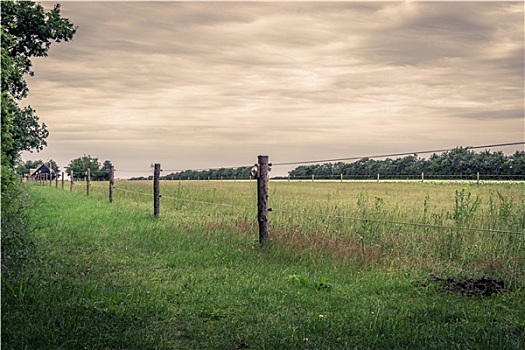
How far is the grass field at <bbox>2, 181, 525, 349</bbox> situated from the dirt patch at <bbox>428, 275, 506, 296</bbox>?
0.10 meters

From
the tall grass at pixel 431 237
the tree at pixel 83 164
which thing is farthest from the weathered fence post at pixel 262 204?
the tree at pixel 83 164

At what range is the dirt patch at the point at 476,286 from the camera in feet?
24.9

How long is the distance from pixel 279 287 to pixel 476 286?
108 inches

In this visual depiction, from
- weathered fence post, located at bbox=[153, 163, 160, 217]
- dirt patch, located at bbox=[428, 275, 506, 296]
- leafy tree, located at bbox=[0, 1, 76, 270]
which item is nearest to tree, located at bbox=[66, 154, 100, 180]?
leafy tree, located at bbox=[0, 1, 76, 270]

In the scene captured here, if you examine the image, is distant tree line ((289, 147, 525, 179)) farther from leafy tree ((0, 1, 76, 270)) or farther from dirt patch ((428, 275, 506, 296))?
leafy tree ((0, 1, 76, 270))

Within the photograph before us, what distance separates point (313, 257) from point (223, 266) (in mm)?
1631

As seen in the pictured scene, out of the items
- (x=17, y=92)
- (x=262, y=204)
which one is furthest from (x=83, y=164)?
(x=262, y=204)

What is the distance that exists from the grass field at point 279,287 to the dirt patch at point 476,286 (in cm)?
10

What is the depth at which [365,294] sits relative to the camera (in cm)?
771

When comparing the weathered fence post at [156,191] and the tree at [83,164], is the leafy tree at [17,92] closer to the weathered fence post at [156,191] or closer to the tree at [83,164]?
the weathered fence post at [156,191]

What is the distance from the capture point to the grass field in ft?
19.0

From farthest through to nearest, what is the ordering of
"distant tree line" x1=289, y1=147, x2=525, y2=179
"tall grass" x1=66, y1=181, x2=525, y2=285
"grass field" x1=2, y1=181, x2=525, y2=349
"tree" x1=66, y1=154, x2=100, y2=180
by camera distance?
"tree" x1=66, y1=154, x2=100, y2=180
"distant tree line" x1=289, y1=147, x2=525, y2=179
"tall grass" x1=66, y1=181, x2=525, y2=285
"grass field" x1=2, y1=181, x2=525, y2=349

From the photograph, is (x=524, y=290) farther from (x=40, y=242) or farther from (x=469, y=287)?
(x=40, y=242)

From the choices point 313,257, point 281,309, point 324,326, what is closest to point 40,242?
point 313,257
